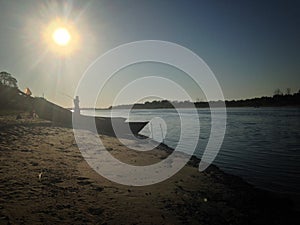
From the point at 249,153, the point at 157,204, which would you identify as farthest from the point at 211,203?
the point at 249,153

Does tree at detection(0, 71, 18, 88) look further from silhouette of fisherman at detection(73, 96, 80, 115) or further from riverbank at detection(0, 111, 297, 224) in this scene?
riverbank at detection(0, 111, 297, 224)

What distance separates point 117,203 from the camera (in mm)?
6926

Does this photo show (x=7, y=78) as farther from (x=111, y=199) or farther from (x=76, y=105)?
(x=111, y=199)

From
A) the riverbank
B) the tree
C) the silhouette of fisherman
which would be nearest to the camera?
the riverbank

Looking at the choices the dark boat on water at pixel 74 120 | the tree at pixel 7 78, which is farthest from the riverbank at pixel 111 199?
the tree at pixel 7 78

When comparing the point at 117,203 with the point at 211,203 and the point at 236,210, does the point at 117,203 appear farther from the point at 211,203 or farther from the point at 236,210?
the point at 236,210

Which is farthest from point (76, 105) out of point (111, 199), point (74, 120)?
point (111, 199)

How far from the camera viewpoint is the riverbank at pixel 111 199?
5832mm

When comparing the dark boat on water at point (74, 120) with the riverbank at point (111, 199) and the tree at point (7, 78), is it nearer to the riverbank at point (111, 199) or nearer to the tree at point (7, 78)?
the tree at point (7, 78)

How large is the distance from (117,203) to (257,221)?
4568mm

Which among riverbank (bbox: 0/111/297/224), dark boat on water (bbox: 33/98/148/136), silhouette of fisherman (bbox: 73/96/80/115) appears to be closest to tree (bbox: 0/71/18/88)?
dark boat on water (bbox: 33/98/148/136)

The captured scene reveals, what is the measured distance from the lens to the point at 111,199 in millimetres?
7188

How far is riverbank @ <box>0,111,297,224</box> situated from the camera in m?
5.83

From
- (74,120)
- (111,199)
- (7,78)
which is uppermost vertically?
(7,78)
